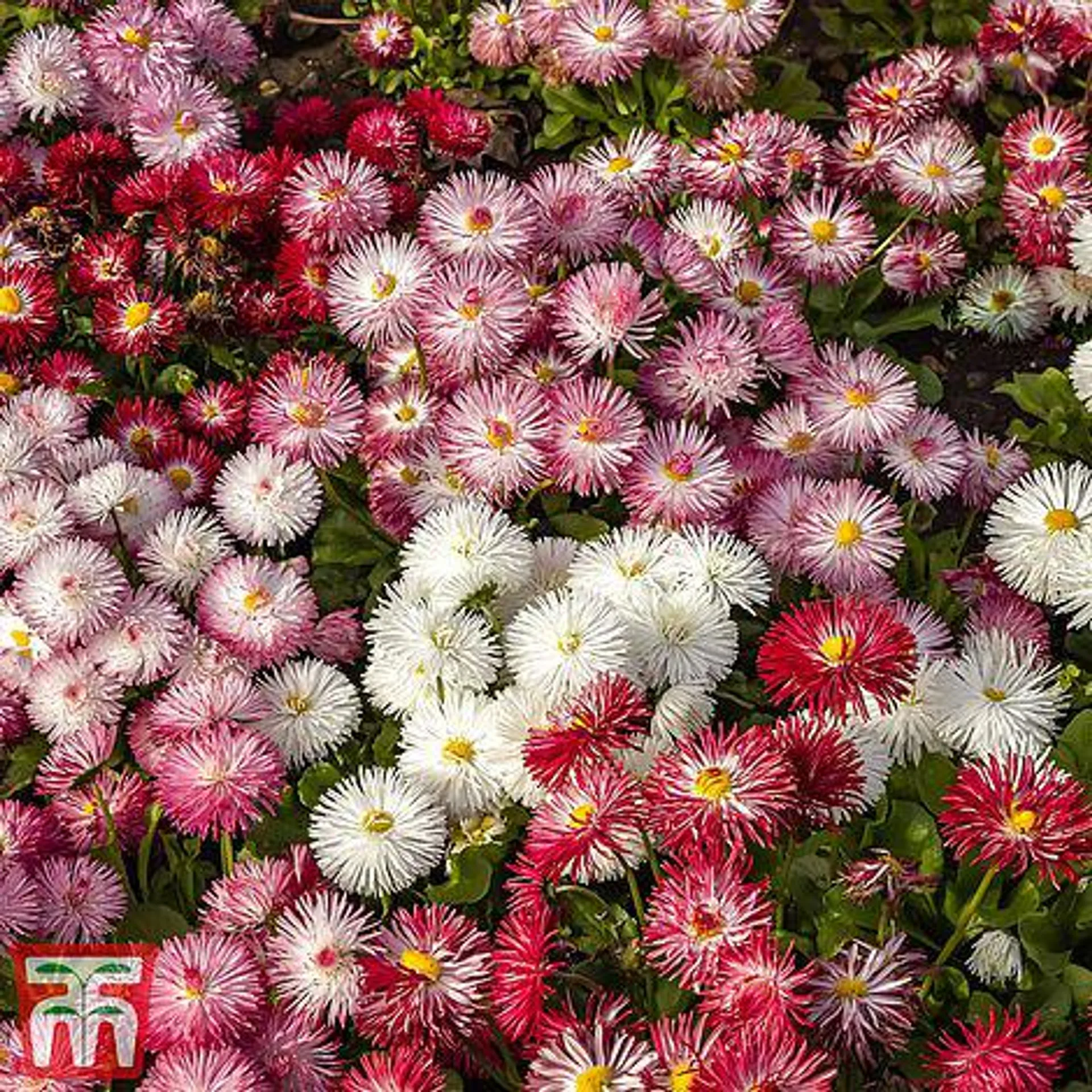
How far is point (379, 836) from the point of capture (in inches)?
95.9

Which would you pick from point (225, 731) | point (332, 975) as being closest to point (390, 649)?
point (225, 731)

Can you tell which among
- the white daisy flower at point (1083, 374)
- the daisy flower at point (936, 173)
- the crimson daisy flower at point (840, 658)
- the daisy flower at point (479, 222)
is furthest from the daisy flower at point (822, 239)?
the crimson daisy flower at point (840, 658)

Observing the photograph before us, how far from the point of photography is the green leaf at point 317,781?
2682mm

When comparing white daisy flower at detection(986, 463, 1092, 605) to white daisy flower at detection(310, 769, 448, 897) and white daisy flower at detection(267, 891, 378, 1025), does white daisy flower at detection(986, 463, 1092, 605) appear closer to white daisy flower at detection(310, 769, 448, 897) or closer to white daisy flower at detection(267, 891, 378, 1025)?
white daisy flower at detection(310, 769, 448, 897)

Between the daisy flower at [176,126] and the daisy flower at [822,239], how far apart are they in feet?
4.39

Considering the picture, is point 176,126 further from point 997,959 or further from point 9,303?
point 997,959

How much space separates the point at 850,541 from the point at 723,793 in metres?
0.86

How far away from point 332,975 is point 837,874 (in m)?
0.79

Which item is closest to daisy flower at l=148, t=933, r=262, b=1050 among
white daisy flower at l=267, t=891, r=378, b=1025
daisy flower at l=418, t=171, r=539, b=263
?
white daisy flower at l=267, t=891, r=378, b=1025

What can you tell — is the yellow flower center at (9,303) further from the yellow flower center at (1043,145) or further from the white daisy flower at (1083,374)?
the yellow flower center at (1043,145)

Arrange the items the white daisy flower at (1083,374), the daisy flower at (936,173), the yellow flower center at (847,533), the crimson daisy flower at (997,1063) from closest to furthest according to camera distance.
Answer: the crimson daisy flower at (997,1063) → the yellow flower center at (847,533) → the white daisy flower at (1083,374) → the daisy flower at (936,173)

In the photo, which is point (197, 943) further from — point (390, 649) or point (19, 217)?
point (19, 217)

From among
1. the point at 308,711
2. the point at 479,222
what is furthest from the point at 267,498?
the point at 479,222

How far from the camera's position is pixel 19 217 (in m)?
3.49
